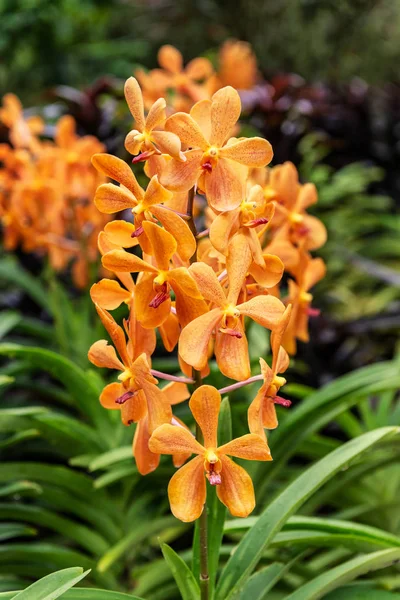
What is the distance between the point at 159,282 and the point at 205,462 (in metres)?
0.23

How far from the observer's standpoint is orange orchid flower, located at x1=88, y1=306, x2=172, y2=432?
2.75 feet

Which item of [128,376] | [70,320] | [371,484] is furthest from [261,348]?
[128,376]

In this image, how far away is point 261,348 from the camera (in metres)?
1.85

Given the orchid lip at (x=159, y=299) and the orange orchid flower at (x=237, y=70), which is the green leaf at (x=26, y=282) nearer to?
the orchid lip at (x=159, y=299)

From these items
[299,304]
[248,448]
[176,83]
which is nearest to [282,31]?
[176,83]

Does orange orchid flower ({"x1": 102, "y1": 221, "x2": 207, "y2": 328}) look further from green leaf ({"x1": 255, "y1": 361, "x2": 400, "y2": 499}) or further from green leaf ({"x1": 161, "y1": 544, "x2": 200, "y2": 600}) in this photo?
green leaf ({"x1": 255, "y1": 361, "x2": 400, "y2": 499})

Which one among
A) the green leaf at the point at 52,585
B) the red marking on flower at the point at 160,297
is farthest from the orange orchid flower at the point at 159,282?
the green leaf at the point at 52,585

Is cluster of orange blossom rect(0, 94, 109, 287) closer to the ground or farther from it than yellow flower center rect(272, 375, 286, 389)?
farther from it

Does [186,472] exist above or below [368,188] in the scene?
below

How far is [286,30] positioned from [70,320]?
5.56 m

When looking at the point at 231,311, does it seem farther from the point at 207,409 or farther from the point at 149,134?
A: the point at 149,134

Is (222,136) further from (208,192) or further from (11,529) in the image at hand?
(11,529)

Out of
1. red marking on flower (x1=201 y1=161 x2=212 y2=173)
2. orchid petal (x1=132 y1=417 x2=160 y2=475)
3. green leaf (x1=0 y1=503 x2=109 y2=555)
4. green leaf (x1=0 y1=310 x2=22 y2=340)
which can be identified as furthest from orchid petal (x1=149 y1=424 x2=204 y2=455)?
green leaf (x1=0 y1=310 x2=22 y2=340)

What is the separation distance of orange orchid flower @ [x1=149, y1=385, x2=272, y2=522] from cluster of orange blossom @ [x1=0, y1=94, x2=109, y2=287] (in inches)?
Answer: 44.2
